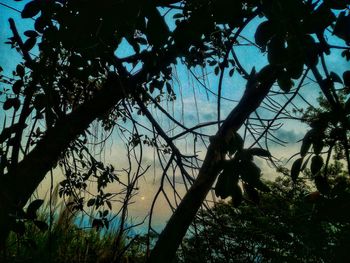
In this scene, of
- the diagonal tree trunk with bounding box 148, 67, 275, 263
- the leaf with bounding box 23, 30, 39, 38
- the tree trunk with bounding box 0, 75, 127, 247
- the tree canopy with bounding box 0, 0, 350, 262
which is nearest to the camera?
the tree canopy with bounding box 0, 0, 350, 262

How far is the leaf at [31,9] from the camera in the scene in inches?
43.8

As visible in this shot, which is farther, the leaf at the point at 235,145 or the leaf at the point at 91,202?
the leaf at the point at 91,202

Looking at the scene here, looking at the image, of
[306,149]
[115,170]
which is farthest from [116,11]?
[115,170]

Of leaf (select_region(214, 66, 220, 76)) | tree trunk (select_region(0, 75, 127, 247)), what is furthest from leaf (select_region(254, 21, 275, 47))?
leaf (select_region(214, 66, 220, 76))

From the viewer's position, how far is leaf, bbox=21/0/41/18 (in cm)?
111

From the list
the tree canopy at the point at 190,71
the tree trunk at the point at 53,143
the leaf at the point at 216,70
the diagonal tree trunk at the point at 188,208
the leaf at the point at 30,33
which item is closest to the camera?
the tree canopy at the point at 190,71

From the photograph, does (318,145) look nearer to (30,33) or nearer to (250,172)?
(250,172)

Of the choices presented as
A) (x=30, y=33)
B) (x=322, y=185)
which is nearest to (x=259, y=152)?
(x=322, y=185)

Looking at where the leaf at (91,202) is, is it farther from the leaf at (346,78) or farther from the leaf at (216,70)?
Result: the leaf at (346,78)

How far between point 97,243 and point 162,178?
338cm

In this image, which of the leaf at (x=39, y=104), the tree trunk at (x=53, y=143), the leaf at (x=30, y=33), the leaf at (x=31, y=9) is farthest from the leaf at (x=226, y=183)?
the leaf at (x=30, y=33)

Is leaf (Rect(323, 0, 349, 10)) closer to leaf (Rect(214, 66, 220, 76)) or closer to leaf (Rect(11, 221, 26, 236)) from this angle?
leaf (Rect(11, 221, 26, 236))

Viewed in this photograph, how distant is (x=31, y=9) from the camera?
1.11 m

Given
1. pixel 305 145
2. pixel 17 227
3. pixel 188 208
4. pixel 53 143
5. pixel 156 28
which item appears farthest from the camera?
pixel 53 143
